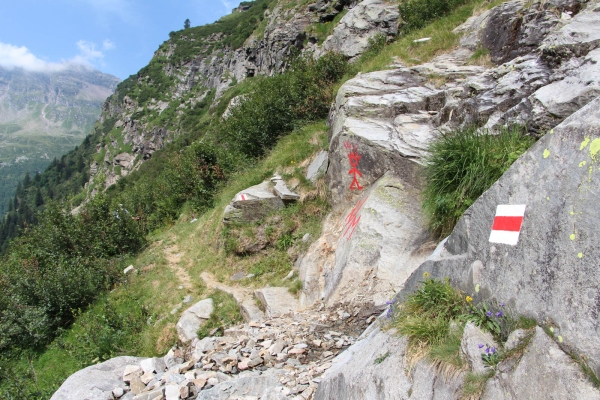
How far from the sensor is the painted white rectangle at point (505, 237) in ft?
10.8

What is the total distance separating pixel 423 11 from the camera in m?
18.0

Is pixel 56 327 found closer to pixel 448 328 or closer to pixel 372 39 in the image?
pixel 448 328

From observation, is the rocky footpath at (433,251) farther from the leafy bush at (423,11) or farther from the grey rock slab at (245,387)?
the leafy bush at (423,11)

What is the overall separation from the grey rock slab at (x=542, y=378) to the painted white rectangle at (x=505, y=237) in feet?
2.51

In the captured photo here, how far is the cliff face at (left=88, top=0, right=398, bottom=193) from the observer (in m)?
21.7

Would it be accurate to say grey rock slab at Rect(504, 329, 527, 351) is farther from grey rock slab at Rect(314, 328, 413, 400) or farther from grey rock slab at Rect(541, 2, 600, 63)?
grey rock slab at Rect(541, 2, 600, 63)

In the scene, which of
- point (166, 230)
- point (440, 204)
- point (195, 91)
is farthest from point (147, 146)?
point (440, 204)

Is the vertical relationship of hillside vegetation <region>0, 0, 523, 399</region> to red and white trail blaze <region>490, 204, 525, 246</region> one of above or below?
below

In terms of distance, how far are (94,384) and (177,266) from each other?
7.69 meters

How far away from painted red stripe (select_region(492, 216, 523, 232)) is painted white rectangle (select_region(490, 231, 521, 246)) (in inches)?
1.4

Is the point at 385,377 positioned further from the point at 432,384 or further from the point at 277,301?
the point at 277,301

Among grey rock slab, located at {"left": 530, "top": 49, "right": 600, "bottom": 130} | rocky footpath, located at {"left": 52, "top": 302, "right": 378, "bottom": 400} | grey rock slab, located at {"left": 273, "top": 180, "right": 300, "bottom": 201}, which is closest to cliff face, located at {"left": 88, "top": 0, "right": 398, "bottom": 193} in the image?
grey rock slab, located at {"left": 273, "top": 180, "right": 300, "bottom": 201}

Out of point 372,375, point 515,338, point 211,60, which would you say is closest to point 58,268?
point 372,375

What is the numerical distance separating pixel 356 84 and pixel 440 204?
250 inches
